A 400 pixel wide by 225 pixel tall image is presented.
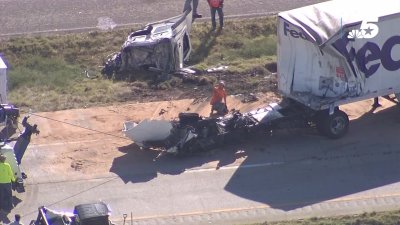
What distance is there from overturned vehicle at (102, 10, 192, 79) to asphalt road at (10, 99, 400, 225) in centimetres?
448

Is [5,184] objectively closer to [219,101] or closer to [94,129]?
[94,129]

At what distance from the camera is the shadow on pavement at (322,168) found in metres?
23.5

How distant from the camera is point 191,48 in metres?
31.3

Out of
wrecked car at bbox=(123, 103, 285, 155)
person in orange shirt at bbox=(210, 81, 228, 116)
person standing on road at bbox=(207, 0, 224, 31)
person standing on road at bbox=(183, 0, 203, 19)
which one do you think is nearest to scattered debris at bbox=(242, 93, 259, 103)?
person in orange shirt at bbox=(210, 81, 228, 116)

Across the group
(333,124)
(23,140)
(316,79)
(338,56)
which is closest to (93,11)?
(23,140)

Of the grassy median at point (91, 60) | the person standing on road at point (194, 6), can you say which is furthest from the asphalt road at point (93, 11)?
the grassy median at point (91, 60)

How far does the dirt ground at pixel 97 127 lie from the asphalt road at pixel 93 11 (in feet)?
21.4

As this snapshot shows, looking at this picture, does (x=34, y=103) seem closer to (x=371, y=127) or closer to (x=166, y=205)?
(x=166, y=205)

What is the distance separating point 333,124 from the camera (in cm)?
2567

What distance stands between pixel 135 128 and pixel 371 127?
19.5 ft

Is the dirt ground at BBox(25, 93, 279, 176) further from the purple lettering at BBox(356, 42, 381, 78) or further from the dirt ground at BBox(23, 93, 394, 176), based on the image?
the purple lettering at BBox(356, 42, 381, 78)

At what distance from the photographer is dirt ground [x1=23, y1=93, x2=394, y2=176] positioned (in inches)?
994

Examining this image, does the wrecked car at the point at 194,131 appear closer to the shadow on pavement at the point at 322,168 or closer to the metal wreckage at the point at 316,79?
the metal wreckage at the point at 316,79

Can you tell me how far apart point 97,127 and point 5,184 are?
481 cm
